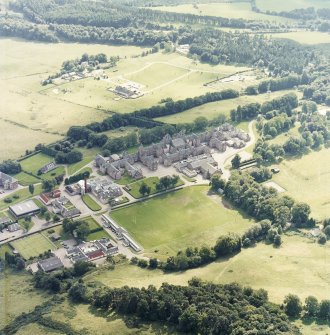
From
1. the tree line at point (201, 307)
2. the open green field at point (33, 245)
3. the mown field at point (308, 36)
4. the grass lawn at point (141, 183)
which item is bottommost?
the open green field at point (33, 245)

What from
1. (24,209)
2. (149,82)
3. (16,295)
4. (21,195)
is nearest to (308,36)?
(149,82)

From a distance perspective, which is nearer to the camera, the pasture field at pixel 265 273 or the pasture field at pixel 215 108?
the pasture field at pixel 265 273

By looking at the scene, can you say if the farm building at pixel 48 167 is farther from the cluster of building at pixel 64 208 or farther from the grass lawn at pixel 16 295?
the grass lawn at pixel 16 295

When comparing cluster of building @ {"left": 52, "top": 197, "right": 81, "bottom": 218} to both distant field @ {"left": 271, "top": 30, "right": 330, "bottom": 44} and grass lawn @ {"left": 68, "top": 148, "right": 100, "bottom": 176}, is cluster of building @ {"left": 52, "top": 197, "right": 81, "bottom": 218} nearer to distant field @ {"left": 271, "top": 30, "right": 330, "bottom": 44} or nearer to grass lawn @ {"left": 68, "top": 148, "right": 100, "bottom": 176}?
grass lawn @ {"left": 68, "top": 148, "right": 100, "bottom": 176}

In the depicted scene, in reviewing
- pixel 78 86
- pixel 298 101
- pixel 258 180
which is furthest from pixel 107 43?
pixel 258 180

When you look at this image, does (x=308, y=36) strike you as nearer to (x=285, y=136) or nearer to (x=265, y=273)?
(x=285, y=136)

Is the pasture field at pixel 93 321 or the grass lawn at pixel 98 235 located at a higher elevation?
the pasture field at pixel 93 321

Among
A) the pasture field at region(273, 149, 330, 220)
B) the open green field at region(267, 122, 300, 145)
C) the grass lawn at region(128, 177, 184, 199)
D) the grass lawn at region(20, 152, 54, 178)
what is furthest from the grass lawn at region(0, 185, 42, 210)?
the open green field at region(267, 122, 300, 145)

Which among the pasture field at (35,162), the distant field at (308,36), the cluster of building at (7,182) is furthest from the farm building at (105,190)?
the distant field at (308,36)
